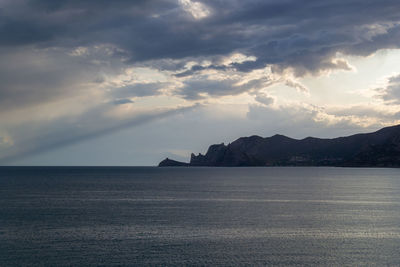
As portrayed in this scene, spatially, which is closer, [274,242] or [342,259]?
[342,259]

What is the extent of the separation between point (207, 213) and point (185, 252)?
3714 cm

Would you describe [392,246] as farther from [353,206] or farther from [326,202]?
[326,202]

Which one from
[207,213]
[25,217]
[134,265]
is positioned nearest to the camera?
[134,265]

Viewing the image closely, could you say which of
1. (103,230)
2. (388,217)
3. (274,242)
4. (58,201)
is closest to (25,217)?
(103,230)

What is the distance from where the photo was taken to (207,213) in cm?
9225

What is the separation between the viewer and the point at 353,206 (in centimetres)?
10794

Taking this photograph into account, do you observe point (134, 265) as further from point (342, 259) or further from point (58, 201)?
point (58, 201)

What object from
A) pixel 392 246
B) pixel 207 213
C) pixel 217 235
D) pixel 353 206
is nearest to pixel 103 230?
pixel 217 235

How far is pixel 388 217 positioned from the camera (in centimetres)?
8744

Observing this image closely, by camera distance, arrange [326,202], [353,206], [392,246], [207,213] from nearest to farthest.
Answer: [392,246] → [207,213] → [353,206] → [326,202]

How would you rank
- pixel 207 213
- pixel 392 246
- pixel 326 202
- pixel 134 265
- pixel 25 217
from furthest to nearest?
pixel 326 202, pixel 207 213, pixel 25 217, pixel 392 246, pixel 134 265

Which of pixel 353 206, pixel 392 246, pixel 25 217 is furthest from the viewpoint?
pixel 353 206

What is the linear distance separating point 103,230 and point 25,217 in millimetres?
24386

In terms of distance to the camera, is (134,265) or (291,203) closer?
(134,265)
